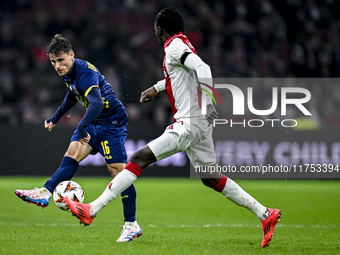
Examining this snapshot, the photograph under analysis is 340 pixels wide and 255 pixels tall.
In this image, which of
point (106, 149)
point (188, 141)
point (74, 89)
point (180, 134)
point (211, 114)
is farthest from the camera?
point (106, 149)

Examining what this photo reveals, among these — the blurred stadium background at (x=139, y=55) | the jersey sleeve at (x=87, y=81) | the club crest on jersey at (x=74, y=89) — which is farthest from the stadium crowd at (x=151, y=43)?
the jersey sleeve at (x=87, y=81)

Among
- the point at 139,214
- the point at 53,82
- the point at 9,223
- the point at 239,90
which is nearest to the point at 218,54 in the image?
the point at 239,90

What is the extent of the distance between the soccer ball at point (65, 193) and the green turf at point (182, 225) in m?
0.42

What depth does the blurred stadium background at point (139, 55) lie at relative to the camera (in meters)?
12.8

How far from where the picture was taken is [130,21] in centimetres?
1808

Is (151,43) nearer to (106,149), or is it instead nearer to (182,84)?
(106,149)

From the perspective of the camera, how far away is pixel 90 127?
545 centimetres

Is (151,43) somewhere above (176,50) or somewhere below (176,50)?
below

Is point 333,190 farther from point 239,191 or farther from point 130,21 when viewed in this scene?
point 130,21

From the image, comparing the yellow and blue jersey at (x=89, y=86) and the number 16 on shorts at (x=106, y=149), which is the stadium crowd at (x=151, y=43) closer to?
the yellow and blue jersey at (x=89, y=86)

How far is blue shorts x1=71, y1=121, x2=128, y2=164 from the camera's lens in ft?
17.2

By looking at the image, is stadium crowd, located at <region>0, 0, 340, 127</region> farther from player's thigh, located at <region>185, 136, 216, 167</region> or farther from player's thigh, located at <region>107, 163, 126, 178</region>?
player's thigh, located at <region>185, 136, 216, 167</region>

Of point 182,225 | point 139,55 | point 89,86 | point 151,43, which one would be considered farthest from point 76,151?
point 151,43

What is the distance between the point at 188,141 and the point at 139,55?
12790 mm
